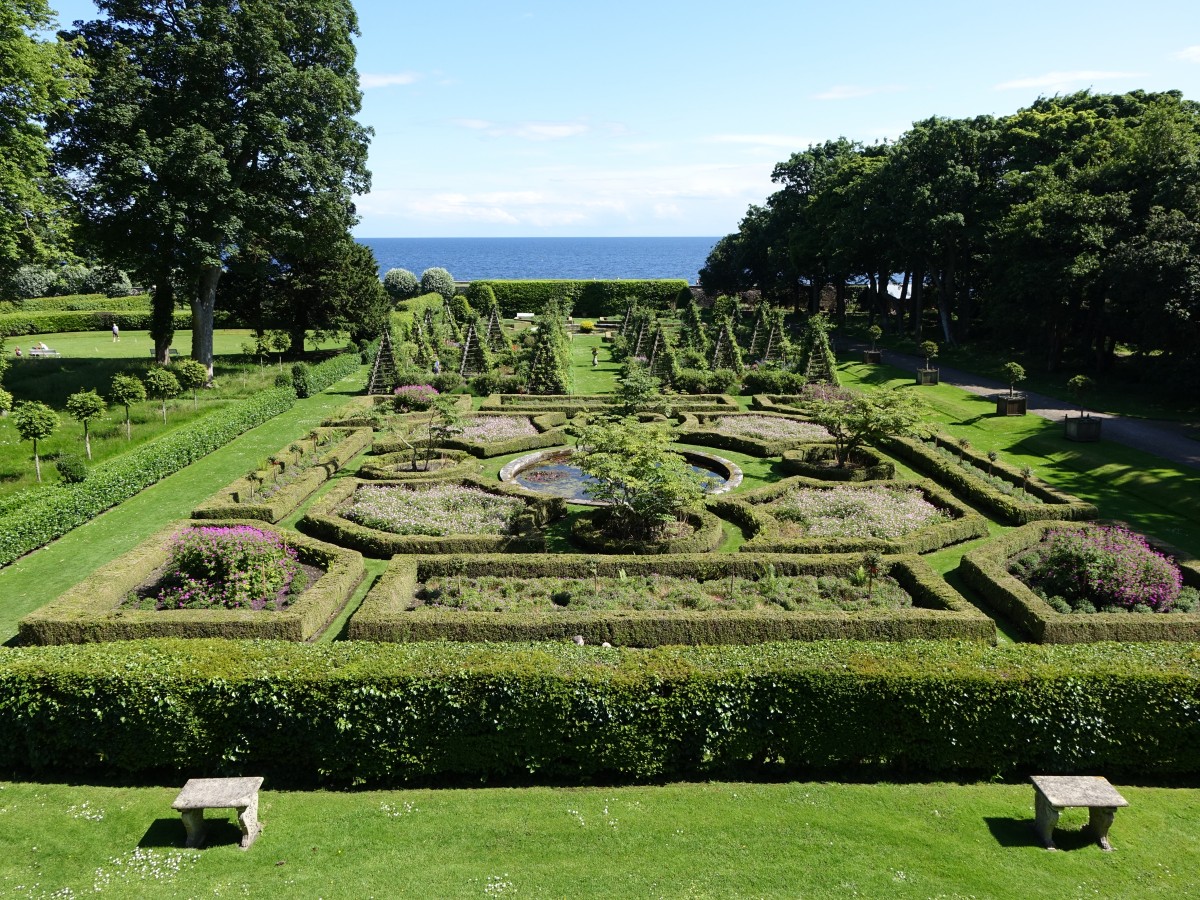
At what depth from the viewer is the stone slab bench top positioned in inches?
310

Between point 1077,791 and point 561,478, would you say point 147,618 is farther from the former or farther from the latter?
point 1077,791

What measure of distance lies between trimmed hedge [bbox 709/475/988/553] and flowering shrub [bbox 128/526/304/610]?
8533 mm

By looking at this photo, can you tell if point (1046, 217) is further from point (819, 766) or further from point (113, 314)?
point (113, 314)

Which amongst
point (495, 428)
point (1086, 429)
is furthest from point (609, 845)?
point (1086, 429)

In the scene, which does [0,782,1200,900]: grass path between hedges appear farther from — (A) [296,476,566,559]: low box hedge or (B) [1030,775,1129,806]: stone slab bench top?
(A) [296,476,566,559]: low box hedge

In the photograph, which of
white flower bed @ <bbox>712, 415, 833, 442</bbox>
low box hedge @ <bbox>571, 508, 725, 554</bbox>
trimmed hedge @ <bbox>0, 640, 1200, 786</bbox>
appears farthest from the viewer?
white flower bed @ <bbox>712, 415, 833, 442</bbox>

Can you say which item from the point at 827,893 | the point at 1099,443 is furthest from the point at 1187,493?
the point at 827,893

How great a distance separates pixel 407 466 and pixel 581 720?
13.8 m

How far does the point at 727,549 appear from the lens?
15.8 meters

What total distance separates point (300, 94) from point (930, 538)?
28660mm

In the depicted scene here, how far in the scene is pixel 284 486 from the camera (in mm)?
19359

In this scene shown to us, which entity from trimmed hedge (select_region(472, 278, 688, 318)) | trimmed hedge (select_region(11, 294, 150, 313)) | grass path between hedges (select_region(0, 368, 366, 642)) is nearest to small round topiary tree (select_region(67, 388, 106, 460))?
grass path between hedges (select_region(0, 368, 366, 642))

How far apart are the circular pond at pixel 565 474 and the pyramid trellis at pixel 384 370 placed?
1197 centimetres

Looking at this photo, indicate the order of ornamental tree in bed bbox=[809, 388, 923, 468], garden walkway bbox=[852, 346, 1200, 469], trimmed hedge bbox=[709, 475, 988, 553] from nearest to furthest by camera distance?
trimmed hedge bbox=[709, 475, 988, 553]
ornamental tree in bed bbox=[809, 388, 923, 468]
garden walkway bbox=[852, 346, 1200, 469]
